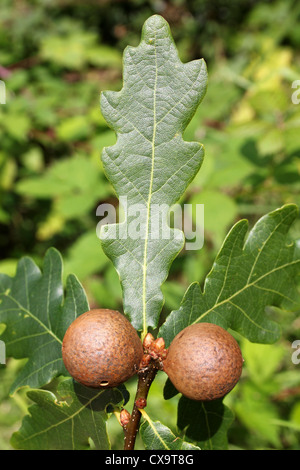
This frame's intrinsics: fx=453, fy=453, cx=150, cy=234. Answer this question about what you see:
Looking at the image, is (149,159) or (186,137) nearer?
(149,159)

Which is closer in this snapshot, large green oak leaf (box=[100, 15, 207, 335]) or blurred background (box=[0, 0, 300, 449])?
large green oak leaf (box=[100, 15, 207, 335])

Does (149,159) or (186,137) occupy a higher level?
(186,137)

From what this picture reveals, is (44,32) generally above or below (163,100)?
above

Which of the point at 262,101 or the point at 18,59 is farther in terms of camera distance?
the point at 18,59

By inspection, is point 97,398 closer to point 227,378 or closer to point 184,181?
point 227,378

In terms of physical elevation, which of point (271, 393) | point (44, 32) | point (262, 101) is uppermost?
point (44, 32)

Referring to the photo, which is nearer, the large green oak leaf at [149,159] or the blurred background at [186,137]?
the large green oak leaf at [149,159]

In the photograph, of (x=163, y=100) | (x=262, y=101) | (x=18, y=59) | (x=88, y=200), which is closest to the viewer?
(x=163, y=100)

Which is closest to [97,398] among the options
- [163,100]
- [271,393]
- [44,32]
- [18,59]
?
[163,100]
